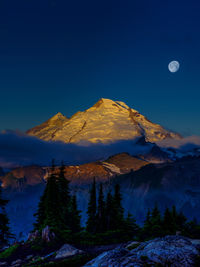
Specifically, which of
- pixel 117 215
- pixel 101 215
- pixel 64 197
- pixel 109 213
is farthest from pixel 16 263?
pixel 101 215

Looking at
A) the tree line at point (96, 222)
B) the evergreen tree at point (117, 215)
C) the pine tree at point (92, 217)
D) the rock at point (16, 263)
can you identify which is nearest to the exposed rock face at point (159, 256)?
the tree line at point (96, 222)

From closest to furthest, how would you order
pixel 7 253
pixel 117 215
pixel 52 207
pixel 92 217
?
pixel 7 253 → pixel 52 207 → pixel 117 215 → pixel 92 217

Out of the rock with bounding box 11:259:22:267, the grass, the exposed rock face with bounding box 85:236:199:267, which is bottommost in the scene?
the grass

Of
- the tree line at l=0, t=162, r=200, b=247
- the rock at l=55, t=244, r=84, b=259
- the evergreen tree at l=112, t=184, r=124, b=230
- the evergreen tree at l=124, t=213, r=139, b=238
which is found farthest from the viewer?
the evergreen tree at l=112, t=184, r=124, b=230

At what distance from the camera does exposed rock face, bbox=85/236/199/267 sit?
29.5 feet

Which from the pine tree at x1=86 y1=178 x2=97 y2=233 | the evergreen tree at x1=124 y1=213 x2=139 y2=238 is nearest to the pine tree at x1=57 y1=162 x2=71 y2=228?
the pine tree at x1=86 y1=178 x2=97 y2=233

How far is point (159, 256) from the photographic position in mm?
9320

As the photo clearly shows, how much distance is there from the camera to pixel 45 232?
1422 inches

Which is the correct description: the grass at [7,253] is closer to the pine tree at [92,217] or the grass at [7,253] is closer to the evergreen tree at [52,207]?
the evergreen tree at [52,207]

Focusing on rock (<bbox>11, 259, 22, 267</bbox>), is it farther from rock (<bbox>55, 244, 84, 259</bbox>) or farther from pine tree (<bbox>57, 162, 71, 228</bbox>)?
pine tree (<bbox>57, 162, 71, 228</bbox>)

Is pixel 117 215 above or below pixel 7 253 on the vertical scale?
above

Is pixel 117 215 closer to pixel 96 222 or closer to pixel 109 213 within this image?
pixel 109 213

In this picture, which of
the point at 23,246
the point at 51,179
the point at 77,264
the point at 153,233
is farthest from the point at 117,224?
the point at 77,264

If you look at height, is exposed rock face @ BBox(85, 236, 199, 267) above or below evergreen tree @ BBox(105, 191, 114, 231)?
above
